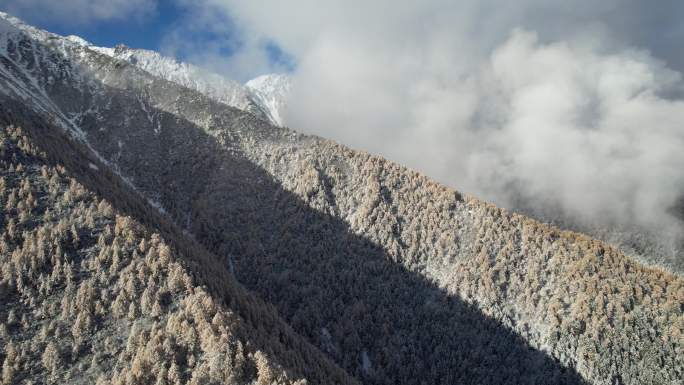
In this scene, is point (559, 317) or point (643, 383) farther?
point (559, 317)

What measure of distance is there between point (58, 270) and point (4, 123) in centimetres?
7401

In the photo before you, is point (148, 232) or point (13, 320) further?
point (148, 232)

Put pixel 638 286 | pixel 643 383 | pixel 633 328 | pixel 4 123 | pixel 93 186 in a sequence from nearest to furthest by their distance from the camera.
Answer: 1. pixel 93 186
2. pixel 4 123
3. pixel 643 383
4. pixel 633 328
5. pixel 638 286

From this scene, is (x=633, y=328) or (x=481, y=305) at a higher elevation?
(x=633, y=328)

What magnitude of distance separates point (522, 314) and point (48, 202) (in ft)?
572

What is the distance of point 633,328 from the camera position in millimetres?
184750

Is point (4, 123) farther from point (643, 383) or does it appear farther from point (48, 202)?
point (643, 383)

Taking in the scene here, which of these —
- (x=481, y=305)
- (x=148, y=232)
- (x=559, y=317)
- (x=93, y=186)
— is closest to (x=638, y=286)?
(x=559, y=317)

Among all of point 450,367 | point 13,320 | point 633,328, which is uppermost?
point 633,328

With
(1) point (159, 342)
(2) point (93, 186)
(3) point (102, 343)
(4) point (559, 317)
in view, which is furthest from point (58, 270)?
(4) point (559, 317)

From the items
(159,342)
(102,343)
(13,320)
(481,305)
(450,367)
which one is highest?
(481,305)

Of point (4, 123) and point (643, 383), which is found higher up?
point (643, 383)

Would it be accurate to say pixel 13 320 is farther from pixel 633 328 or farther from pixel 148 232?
pixel 633 328

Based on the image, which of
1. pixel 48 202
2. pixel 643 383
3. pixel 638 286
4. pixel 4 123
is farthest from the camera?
pixel 638 286
